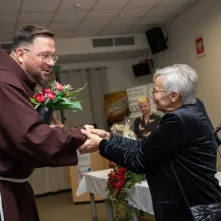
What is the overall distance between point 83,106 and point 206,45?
3.12m

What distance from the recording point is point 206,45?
18.2ft

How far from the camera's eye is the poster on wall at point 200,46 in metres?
5.65

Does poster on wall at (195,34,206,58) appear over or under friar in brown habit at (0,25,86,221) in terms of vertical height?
over

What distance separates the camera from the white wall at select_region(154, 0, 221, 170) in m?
5.31

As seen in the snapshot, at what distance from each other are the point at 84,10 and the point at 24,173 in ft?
13.9

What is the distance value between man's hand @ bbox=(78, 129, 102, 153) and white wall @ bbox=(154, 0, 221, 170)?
405cm

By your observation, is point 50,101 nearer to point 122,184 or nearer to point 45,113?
point 45,113

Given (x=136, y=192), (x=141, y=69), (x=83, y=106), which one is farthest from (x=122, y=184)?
(x=141, y=69)

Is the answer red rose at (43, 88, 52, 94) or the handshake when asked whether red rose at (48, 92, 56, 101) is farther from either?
the handshake

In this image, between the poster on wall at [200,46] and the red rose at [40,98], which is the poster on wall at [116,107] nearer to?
the poster on wall at [200,46]

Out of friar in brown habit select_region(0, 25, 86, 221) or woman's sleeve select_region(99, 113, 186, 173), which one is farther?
woman's sleeve select_region(99, 113, 186, 173)

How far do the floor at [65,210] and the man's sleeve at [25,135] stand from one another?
352 centimetres

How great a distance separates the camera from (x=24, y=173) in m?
1.49

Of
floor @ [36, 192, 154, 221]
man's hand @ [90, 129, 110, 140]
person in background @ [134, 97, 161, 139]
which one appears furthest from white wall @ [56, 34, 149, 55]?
man's hand @ [90, 129, 110, 140]
